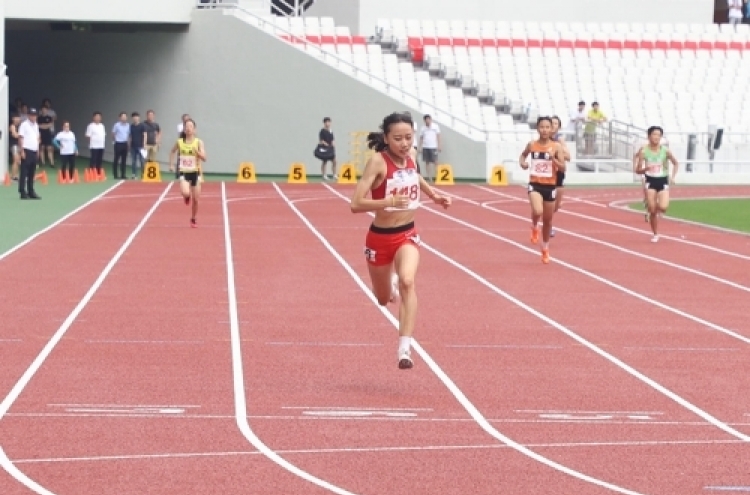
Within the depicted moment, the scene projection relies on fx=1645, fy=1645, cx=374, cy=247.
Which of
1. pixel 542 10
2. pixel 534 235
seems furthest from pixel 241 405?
pixel 542 10

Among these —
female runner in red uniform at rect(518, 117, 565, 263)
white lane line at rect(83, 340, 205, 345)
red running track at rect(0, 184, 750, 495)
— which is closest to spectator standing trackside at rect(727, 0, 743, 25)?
female runner in red uniform at rect(518, 117, 565, 263)

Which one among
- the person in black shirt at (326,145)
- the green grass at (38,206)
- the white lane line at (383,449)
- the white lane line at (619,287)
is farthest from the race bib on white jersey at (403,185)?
the person in black shirt at (326,145)

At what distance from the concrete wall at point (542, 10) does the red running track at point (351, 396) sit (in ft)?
101

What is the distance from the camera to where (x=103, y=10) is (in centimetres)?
4266

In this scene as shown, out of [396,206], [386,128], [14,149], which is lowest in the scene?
[14,149]

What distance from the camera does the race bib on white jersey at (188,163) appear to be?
25188 millimetres

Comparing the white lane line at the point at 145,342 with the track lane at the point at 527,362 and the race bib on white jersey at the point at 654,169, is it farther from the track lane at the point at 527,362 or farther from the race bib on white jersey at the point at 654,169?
the race bib on white jersey at the point at 654,169

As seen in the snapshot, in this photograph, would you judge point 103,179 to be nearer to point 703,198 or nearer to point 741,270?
point 703,198

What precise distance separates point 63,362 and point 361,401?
253 cm

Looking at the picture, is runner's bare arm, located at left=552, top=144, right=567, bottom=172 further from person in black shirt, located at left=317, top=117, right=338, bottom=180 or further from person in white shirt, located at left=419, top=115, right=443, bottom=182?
person in black shirt, located at left=317, top=117, right=338, bottom=180

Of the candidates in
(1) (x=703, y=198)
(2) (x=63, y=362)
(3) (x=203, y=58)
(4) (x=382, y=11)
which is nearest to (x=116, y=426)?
(2) (x=63, y=362)

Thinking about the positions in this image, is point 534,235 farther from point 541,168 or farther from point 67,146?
point 67,146

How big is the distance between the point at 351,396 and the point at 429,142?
3024cm

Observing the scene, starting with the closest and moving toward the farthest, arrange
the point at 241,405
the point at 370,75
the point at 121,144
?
the point at 241,405, the point at 121,144, the point at 370,75
